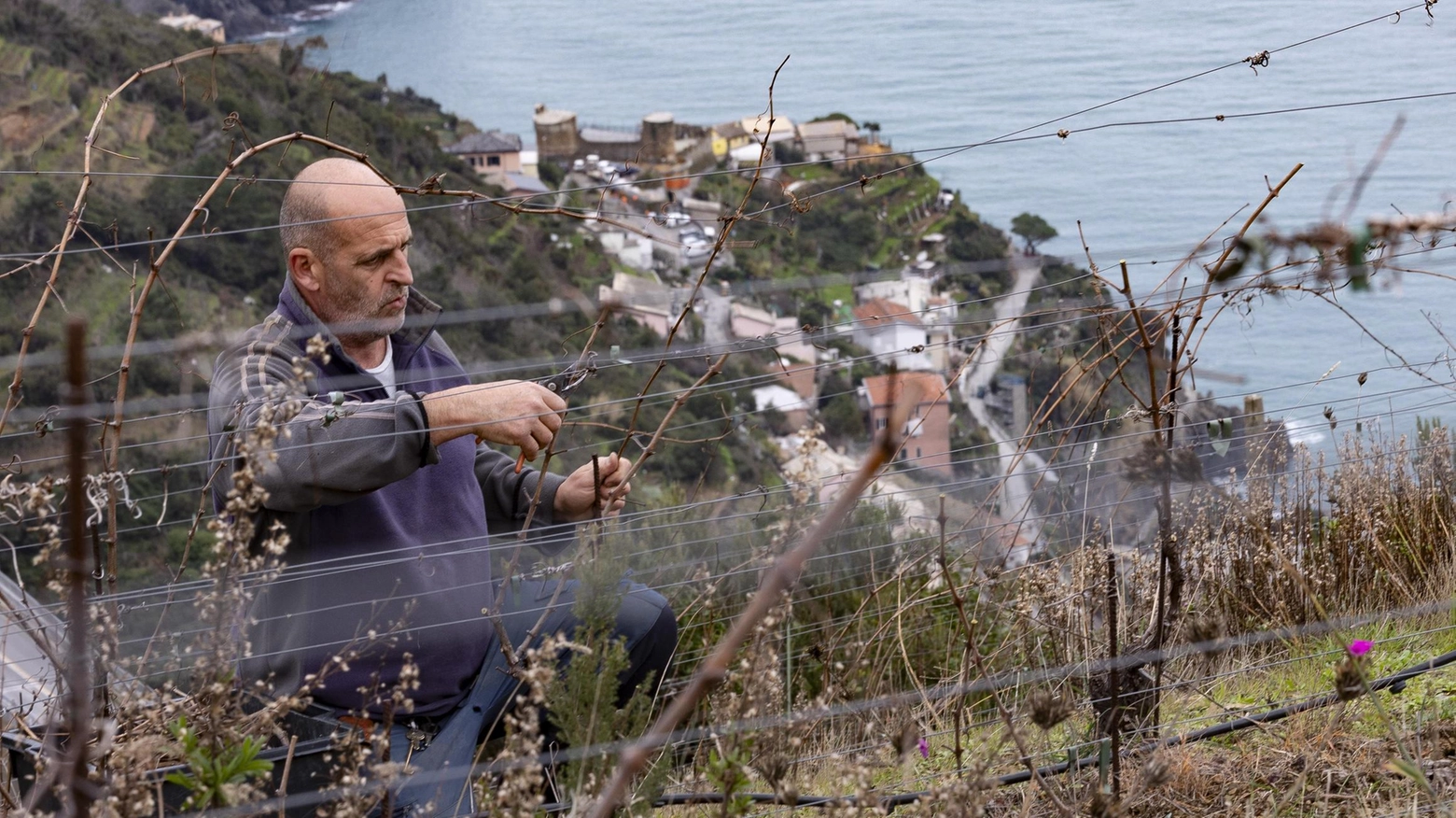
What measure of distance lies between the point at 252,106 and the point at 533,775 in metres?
21.0

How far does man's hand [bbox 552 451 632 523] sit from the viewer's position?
2.04 m


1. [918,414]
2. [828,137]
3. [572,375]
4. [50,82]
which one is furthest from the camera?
[50,82]

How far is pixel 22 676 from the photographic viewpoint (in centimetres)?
204

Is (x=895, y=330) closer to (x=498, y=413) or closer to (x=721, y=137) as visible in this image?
(x=498, y=413)

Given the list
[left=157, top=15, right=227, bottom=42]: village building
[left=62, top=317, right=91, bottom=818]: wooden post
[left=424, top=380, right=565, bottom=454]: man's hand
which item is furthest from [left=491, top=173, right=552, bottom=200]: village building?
[left=62, top=317, right=91, bottom=818]: wooden post

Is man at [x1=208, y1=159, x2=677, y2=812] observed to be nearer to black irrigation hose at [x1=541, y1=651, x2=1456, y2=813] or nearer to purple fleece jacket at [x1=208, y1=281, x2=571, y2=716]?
purple fleece jacket at [x1=208, y1=281, x2=571, y2=716]

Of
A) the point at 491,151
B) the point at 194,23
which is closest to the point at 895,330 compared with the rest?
the point at 194,23

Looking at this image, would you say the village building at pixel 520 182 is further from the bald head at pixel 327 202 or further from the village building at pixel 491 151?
the bald head at pixel 327 202

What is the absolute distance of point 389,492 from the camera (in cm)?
199

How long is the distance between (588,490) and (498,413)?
0.36 meters

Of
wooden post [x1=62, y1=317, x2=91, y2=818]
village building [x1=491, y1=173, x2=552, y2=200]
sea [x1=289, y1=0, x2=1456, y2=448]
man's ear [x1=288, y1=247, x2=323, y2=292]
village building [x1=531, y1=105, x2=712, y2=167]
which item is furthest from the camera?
village building [x1=491, y1=173, x2=552, y2=200]

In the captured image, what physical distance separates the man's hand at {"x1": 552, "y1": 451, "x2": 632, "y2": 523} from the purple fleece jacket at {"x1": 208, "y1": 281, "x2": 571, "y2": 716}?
5 cm

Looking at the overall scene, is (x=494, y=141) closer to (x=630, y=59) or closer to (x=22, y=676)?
(x=630, y=59)

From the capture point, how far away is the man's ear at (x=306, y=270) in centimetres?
200
